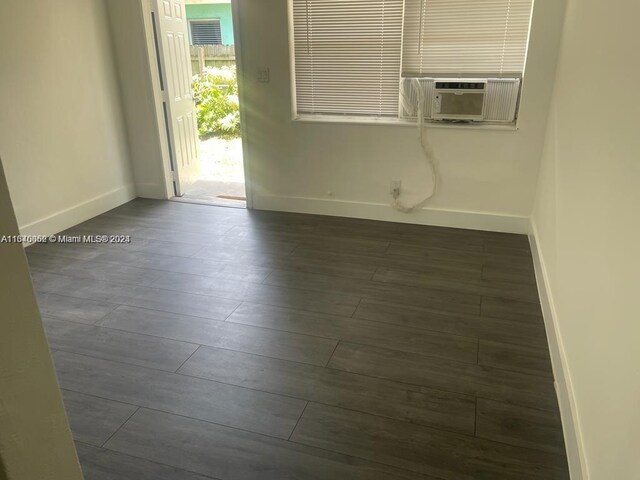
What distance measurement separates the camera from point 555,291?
2482mm

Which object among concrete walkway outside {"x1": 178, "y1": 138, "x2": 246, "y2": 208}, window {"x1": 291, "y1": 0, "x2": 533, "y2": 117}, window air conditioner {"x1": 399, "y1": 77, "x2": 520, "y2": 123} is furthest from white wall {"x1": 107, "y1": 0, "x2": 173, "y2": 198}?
window air conditioner {"x1": 399, "y1": 77, "x2": 520, "y2": 123}

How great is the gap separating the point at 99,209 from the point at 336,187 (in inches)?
88.0

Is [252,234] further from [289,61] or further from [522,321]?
[522,321]

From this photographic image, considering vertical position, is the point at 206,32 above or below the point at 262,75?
above

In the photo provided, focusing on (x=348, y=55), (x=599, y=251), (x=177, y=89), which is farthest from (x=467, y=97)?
(x=177, y=89)

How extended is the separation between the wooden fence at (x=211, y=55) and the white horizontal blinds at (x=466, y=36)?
6.28 metres

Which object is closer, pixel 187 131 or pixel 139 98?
pixel 139 98

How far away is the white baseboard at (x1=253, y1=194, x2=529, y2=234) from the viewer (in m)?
3.87

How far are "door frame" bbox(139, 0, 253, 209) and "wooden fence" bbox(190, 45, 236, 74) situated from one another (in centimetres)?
501

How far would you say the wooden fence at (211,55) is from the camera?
912 cm

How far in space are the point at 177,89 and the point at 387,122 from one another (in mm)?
2206

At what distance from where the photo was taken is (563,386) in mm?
1970

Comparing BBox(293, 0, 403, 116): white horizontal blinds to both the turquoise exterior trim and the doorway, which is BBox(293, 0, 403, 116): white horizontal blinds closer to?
the doorway

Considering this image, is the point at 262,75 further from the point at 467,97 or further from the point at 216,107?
the point at 216,107
